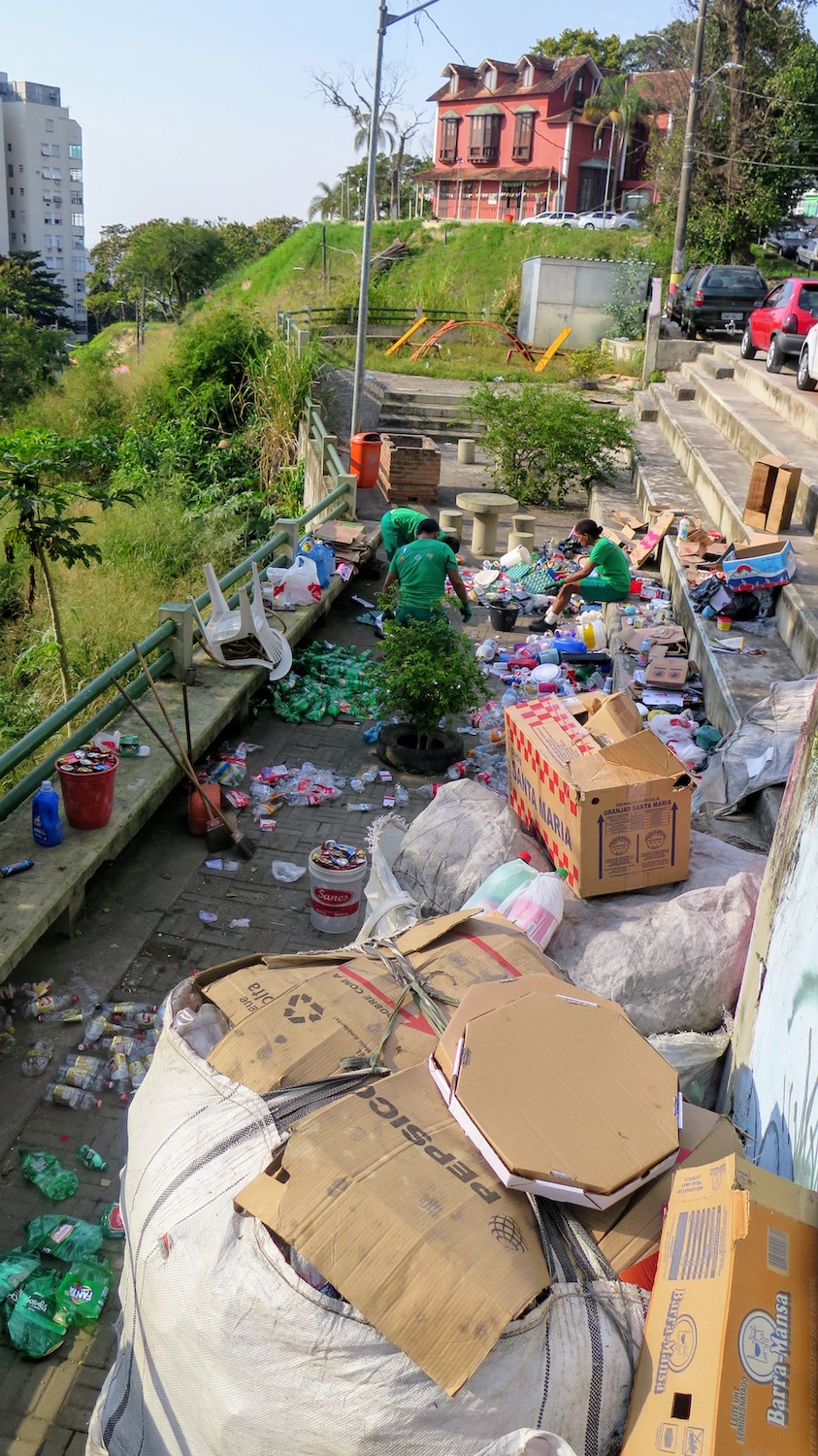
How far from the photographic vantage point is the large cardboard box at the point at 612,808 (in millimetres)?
4332

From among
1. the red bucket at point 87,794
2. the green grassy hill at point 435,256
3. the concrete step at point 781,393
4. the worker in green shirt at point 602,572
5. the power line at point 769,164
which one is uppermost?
the power line at point 769,164

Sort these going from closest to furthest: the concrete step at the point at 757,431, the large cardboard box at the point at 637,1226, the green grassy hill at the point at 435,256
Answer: the large cardboard box at the point at 637,1226 → the concrete step at the point at 757,431 → the green grassy hill at the point at 435,256

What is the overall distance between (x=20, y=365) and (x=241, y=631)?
2290cm

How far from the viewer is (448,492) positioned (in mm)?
14977

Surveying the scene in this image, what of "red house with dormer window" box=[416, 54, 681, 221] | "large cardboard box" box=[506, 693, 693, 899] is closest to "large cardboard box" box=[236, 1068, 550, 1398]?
"large cardboard box" box=[506, 693, 693, 899]

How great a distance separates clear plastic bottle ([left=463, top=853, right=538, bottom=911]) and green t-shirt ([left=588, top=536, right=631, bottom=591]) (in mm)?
5617

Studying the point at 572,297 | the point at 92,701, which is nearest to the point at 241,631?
the point at 92,701

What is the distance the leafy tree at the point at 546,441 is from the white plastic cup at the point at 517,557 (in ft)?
8.23

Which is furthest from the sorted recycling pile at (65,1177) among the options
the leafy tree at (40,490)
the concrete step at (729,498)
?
the concrete step at (729,498)

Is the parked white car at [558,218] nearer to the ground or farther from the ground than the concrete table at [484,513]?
farther from the ground

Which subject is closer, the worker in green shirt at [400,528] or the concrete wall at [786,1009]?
the concrete wall at [786,1009]

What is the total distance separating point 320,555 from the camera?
32.4ft

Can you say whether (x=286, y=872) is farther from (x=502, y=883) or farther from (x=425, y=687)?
(x=502, y=883)

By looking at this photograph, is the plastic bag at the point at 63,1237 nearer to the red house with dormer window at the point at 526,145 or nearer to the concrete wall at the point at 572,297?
the concrete wall at the point at 572,297
